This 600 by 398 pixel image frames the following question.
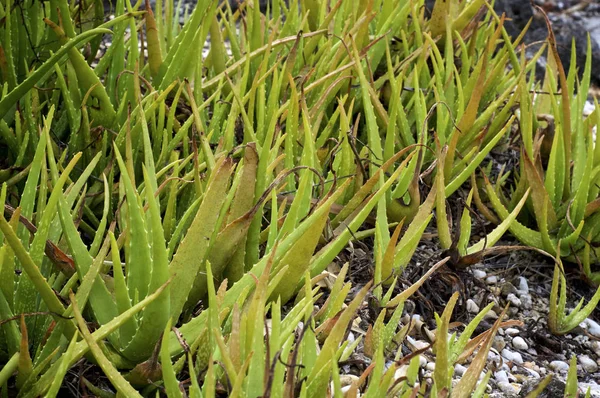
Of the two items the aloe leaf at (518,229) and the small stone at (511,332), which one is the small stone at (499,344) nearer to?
the small stone at (511,332)

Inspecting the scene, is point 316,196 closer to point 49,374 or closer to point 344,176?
point 344,176

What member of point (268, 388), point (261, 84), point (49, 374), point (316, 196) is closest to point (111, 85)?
point (261, 84)

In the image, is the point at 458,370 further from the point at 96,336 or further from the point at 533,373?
the point at 96,336

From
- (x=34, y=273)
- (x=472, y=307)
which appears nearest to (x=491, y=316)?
(x=472, y=307)

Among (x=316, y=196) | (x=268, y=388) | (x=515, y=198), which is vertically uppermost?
(x=268, y=388)

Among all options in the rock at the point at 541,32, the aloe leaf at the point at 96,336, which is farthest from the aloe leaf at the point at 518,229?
the rock at the point at 541,32

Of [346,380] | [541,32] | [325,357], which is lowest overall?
[541,32]

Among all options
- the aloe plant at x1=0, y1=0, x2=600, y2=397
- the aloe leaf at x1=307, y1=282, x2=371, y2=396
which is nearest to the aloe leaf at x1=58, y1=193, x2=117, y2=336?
the aloe plant at x1=0, y1=0, x2=600, y2=397
